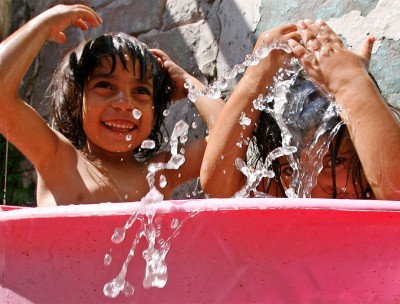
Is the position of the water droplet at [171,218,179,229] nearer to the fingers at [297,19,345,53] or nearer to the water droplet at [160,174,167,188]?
the fingers at [297,19,345,53]

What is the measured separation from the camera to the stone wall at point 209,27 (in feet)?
7.52

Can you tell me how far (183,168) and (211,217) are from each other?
1.33 metres

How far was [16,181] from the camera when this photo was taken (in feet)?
12.4

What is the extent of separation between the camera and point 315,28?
1756 millimetres

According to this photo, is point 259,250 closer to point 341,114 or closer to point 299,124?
point 341,114

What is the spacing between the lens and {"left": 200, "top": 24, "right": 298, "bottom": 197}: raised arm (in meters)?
1.66

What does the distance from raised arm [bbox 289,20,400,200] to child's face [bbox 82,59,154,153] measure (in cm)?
61

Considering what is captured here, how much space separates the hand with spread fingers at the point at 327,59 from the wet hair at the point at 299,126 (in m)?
0.06

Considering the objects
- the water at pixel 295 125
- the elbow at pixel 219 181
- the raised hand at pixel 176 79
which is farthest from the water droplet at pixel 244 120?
the raised hand at pixel 176 79

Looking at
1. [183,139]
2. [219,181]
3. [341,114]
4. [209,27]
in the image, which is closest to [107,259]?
[219,181]

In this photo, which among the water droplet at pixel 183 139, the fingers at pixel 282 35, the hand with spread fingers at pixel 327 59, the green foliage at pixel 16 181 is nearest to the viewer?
the hand with spread fingers at pixel 327 59

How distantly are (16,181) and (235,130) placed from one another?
2370mm

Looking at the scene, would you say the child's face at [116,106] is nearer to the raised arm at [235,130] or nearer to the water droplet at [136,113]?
the water droplet at [136,113]

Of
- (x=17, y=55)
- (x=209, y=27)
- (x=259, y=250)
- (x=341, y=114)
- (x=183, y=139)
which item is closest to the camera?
(x=259, y=250)
